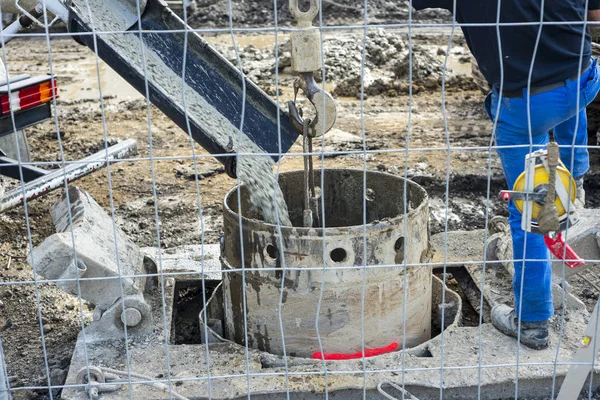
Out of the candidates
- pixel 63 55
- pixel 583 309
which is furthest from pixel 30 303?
pixel 63 55

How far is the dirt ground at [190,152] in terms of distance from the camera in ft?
13.6

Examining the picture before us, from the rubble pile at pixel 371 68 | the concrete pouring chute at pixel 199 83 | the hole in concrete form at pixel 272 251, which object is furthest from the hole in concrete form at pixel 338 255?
the rubble pile at pixel 371 68

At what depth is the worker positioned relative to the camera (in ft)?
10.0

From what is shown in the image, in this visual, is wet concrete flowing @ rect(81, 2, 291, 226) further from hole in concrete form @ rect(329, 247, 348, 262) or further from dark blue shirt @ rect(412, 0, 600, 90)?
dark blue shirt @ rect(412, 0, 600, 90)

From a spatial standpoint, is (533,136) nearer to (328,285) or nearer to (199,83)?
(328,285)

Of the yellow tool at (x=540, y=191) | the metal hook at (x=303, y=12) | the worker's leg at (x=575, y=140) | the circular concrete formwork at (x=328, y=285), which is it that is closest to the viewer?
the yellow tool at (x=540, y=191)

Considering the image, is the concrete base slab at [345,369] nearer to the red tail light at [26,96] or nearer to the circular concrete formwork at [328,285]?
the circular concrete formwork at [328,285]

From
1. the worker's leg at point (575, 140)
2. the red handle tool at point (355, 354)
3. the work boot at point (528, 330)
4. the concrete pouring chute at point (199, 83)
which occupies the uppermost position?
the concrete pouring chute at point (199, 83)

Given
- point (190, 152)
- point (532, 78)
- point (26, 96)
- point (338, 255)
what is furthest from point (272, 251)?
point (190, 152)

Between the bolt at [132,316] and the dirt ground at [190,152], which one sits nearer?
the bolt at [132,316]

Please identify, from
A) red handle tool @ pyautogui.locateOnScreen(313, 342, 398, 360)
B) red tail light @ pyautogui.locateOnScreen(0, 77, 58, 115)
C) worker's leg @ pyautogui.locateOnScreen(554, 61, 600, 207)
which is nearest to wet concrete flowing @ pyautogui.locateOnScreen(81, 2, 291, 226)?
red handle tool @ pyautogui.locateOnScreen(313, 342, 398, 360)

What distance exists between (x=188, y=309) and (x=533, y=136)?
6.97 ft

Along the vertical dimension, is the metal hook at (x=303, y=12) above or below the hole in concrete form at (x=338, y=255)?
above

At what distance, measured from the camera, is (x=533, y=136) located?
3246 millimetres
